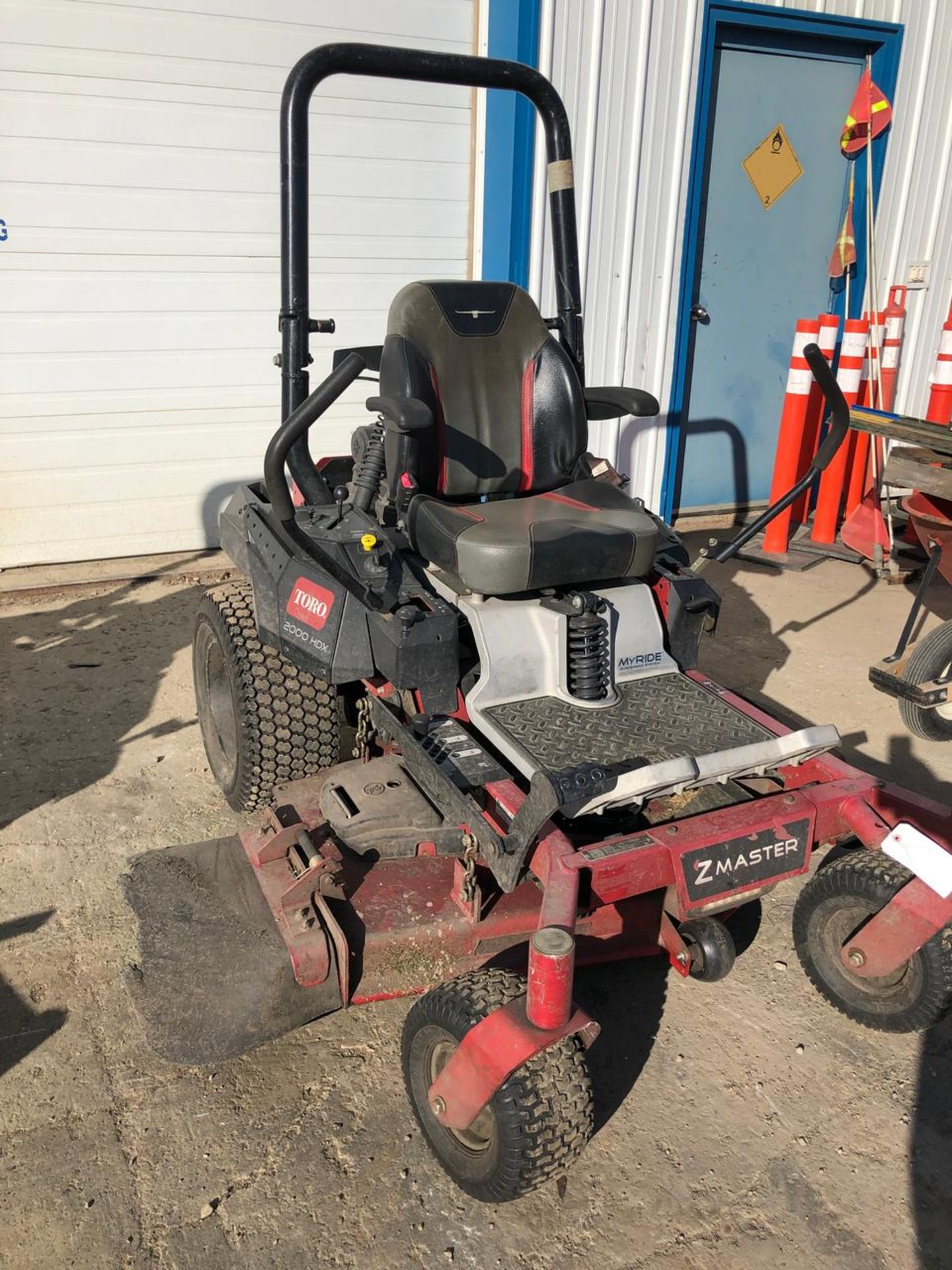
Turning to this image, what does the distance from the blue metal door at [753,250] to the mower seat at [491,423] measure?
3.27 m

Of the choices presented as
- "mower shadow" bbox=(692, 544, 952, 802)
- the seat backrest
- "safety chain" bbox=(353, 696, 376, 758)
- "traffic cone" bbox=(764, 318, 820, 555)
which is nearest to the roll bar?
the seat backrest

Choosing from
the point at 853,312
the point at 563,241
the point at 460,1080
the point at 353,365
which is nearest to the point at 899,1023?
the point at 460,1080

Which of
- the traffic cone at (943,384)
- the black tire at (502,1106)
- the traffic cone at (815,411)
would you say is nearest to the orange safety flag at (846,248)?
the traffic cone at (815,411)

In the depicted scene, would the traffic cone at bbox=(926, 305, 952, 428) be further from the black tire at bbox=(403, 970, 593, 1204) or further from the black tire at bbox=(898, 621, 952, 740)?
the black tire at bbox=(403, 970, 593, 1204)

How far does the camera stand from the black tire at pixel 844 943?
2311 millimetres

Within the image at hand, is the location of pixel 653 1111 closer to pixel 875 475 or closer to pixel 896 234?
pixel 875 475

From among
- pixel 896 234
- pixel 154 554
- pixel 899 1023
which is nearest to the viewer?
pixel 899 1023

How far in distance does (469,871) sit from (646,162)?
15.3 ft

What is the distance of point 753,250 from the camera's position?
639 cm

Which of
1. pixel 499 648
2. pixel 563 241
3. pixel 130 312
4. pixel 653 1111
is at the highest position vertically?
pixel 563 241

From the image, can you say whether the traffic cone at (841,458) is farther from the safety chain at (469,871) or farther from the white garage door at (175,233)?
the safety chain at (469,871)

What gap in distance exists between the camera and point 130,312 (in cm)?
524

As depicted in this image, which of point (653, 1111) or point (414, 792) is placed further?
point (414, 792)

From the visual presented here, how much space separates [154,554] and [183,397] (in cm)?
86
